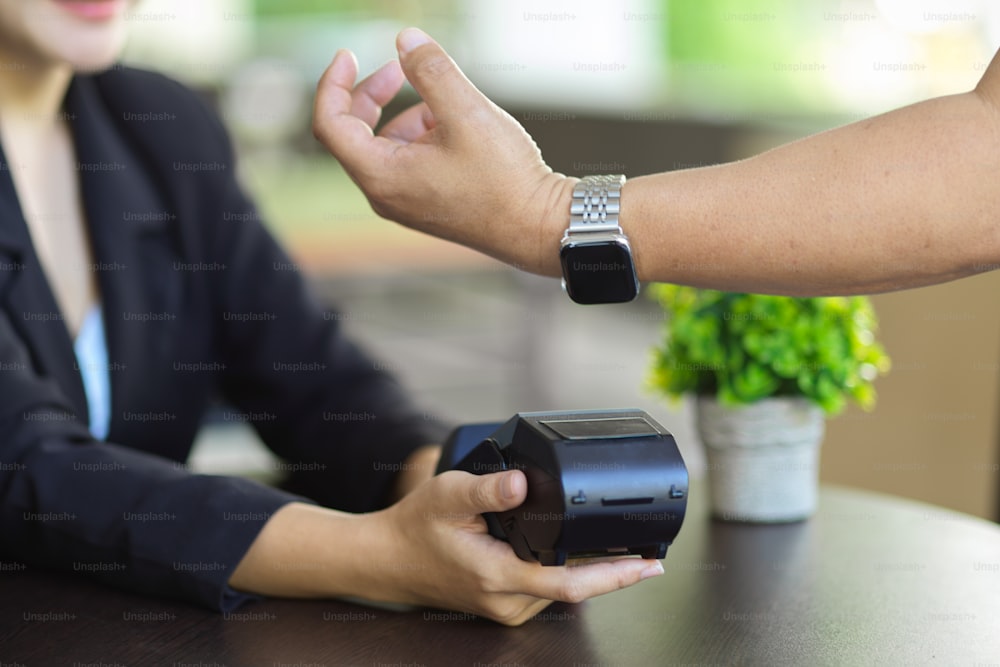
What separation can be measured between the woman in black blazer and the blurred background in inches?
5.8

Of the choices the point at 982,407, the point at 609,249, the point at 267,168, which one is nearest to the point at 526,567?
the point at 609,249

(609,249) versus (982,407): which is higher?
(609,249)

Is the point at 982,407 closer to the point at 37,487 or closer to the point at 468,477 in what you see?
the point at 468,477

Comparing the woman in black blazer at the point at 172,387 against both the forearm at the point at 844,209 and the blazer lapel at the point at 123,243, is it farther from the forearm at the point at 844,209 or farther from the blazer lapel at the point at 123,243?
the forearm at the point at 844,209

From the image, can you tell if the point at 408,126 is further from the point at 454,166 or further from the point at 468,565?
the point at 468,565

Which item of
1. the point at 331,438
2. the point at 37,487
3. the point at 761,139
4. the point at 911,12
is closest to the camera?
the point at 37,487

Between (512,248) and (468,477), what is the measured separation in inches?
8.0

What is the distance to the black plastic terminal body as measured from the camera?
0.78 metres

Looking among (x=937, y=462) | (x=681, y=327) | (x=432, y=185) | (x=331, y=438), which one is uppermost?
(x=432, y=185)

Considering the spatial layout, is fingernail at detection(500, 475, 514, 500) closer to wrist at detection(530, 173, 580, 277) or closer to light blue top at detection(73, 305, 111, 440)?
wrist at detection(530, 173, 580, 277)

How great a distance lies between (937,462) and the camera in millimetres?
2271

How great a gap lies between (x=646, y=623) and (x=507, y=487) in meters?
0.21

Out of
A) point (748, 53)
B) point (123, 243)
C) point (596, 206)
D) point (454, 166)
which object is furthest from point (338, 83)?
point (748, 53)

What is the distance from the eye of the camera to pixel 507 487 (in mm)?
811
